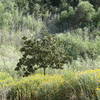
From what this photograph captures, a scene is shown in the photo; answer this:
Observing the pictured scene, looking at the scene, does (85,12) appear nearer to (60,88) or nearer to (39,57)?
(39,57)

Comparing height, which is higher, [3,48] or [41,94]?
[41,94]

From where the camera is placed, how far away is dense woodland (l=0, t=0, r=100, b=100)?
464 centimetres

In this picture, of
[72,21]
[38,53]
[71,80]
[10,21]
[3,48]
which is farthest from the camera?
[72,21]

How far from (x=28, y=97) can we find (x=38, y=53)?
4.43 meters

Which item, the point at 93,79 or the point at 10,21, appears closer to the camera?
the point at 93,79

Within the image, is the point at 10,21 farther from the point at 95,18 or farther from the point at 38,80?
the point at 38,80

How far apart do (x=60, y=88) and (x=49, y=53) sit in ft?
15.4

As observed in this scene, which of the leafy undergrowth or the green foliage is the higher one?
the leafy undergrowth

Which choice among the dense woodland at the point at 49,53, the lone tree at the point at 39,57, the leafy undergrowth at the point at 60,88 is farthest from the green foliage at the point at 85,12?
the leafy undergrowth at the point at 60,88

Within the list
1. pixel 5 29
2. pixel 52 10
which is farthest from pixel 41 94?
pixel 52 10

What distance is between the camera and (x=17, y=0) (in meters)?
35.8

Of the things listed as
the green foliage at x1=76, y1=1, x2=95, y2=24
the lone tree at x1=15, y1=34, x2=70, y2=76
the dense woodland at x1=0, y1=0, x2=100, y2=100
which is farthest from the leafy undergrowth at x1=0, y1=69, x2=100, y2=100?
the green foliage at x1=76, y1=1, x2=95, y2=24

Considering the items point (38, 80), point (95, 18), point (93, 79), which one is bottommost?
point (95, 18)

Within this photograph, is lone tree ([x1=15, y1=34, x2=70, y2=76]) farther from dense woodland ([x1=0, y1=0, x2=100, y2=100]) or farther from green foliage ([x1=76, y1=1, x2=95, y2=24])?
green foliage ([x1=76, y1=1, x2=95, y2=24])
